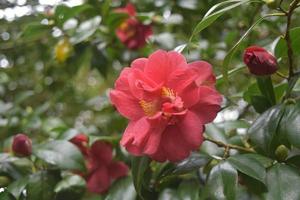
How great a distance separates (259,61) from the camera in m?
0.85

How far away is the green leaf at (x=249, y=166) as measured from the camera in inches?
32.2

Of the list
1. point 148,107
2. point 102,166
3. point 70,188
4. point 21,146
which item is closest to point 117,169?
point 102,166

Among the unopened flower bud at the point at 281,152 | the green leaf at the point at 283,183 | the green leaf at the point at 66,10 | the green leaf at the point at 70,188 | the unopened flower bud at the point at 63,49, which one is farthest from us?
the unopened flower bud at the point at 63,49

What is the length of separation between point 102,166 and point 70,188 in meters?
0.13

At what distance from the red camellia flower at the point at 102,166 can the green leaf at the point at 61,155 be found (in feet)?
0.31

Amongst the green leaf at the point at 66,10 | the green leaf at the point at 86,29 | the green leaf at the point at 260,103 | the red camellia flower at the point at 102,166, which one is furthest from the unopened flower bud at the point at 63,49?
the green leaf at the point at 260,103

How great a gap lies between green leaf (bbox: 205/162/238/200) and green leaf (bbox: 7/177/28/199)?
0.42 meters

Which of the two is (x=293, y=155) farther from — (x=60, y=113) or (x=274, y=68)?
(x=60, y=113)

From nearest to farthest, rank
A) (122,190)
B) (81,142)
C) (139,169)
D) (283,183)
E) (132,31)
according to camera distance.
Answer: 1. (283,183)
2. (139,169)
3. (122,190)
4. (81,142)
5. (132,31)

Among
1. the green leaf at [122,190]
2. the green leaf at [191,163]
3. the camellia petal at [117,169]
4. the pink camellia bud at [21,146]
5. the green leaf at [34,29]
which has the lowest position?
the camellia petal at [117,169]

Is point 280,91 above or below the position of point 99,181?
above

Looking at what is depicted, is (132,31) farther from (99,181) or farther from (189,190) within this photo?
(189,190)

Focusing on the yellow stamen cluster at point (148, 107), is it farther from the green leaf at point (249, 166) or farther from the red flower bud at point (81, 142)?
the red flower bud at point (81, 142)

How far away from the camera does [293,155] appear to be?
0.93 m
